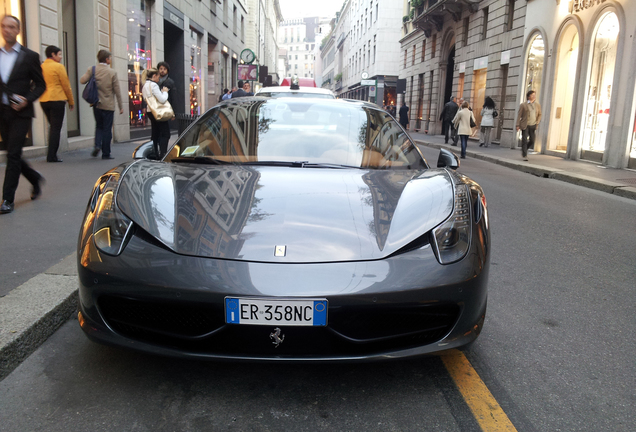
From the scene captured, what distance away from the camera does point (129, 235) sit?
240 cm

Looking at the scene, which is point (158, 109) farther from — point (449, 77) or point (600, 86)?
point (449, 77)

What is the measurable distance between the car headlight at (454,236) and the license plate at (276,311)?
0.58m

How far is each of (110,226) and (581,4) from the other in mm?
17098

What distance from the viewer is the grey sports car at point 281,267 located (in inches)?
84.5

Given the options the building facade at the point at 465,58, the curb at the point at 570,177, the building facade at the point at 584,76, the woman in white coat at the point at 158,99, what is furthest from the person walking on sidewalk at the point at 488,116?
the woman in white coat at the point at 158,99

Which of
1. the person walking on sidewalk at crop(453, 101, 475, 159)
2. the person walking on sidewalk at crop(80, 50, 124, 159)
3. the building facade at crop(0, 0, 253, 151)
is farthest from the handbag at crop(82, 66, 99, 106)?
the person walking on sidewalk at crop(453, 101, 475, 159)

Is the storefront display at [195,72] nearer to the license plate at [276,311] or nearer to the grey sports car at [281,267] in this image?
the grey sports car at [281,267]

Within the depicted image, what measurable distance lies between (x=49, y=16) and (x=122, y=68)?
4.45 metres

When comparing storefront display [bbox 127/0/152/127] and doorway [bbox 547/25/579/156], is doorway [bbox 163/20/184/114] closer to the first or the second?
storefront display [bbox 127/0/152/127]

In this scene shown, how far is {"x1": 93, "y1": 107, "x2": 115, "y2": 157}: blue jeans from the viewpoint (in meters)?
10.9

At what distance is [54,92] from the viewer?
372 inches

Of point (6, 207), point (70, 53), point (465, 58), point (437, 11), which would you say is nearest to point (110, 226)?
point (6, 207)

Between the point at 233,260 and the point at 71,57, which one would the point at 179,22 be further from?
the point at 233,260

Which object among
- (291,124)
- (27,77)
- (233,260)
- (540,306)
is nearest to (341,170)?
(291,124)
